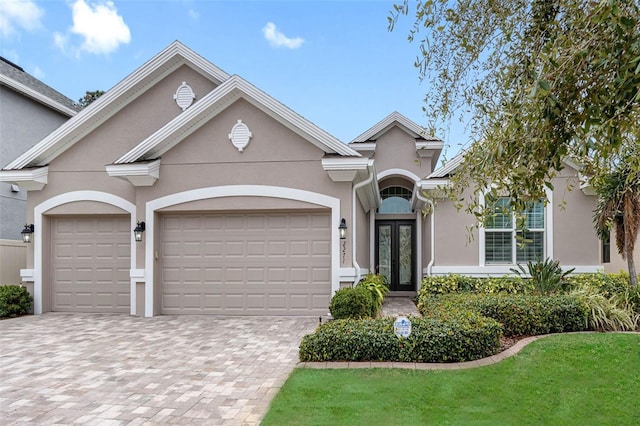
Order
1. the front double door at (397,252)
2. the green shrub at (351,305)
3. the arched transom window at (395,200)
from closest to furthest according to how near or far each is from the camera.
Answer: the green shrub at (351,305)
the front double door at (397,252)
the arched transom window at (395,200)

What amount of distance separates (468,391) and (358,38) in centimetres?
721

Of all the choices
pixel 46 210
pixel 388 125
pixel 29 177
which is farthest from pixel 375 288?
pixel 29 177

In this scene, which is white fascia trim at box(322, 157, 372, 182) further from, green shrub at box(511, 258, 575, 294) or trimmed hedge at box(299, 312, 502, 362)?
green shrub at box(511, 258, 575, 294)

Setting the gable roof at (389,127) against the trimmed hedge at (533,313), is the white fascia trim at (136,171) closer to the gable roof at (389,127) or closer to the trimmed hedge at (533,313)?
the trimmed hedge at (533,313)

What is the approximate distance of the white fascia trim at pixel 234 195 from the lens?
10.9m

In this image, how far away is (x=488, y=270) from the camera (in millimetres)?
12273

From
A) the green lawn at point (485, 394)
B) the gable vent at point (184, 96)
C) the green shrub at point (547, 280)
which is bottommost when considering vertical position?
the green lawn at point (485, 394)

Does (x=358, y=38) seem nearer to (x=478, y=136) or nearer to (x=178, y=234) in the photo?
(x=478, y=136)

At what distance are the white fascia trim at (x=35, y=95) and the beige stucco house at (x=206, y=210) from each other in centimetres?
454

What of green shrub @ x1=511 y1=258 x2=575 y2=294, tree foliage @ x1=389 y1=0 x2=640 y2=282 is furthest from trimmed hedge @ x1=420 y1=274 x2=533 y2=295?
tree foliage @ x1=389 y1=0 x2=640 y2=282

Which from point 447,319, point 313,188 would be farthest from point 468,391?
point 313,188

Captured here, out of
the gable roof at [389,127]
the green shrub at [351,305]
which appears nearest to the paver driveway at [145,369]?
the green shrub at [351,305]

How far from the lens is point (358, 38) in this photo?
9.65 meters

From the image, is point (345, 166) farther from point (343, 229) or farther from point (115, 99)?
point (115, 99)
